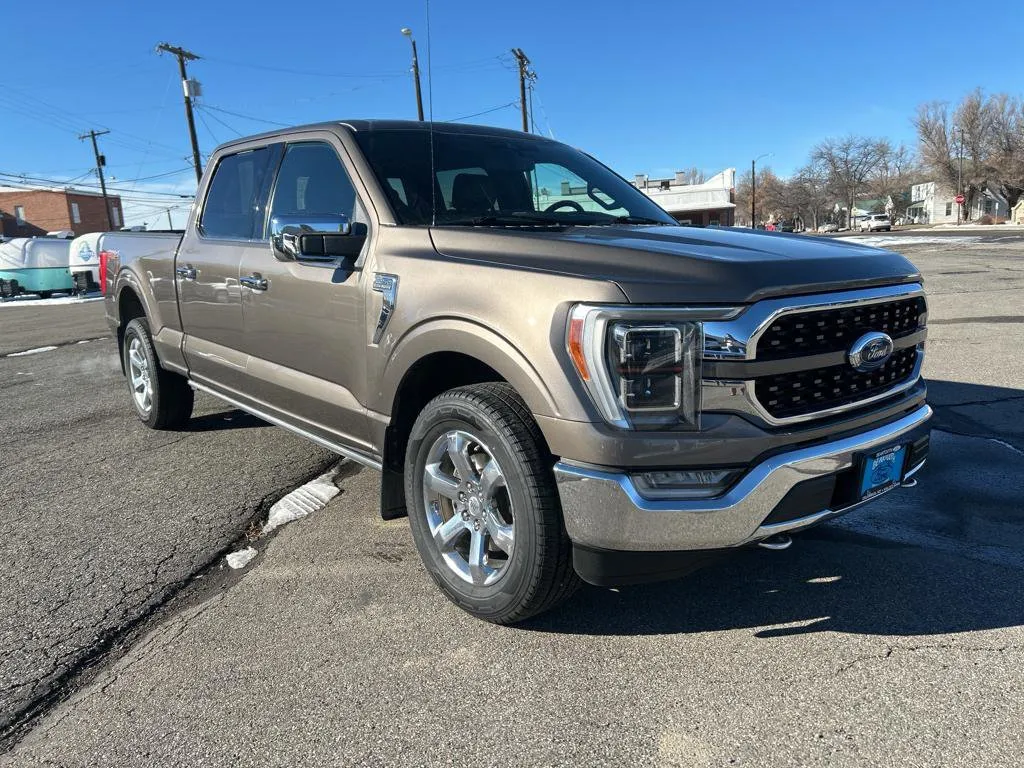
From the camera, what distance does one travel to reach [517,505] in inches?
97.9

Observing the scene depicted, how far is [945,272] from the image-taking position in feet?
54.7

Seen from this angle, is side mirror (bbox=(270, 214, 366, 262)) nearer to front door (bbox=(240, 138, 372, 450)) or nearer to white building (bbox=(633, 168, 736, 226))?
front door (bbox=(240, 138, 372, 450))

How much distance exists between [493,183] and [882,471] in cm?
219

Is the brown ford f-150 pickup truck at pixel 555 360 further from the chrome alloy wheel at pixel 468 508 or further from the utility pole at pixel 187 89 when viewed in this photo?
the utility pole at pixel 187 89

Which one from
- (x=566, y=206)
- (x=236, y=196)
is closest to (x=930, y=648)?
(x=566, y=206)

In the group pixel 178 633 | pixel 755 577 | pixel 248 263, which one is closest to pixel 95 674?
pixel 178 633

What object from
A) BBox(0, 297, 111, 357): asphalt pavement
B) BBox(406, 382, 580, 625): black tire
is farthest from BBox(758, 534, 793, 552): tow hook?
BBox(0, 297, 111, 357): asphalt pavement

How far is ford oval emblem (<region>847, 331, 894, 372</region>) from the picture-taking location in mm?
2549

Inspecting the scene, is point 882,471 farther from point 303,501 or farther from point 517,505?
point 303,501

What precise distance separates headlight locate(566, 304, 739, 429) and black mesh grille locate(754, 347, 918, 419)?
0.24 metres

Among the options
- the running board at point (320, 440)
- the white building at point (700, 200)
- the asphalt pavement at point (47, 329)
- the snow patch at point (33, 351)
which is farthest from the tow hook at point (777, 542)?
the white building at point (700, 200)

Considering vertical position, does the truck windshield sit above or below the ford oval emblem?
above

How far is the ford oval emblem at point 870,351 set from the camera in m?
2.55

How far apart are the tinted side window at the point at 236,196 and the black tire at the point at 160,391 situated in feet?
4.03
